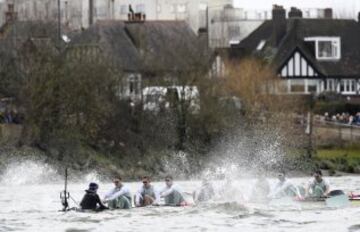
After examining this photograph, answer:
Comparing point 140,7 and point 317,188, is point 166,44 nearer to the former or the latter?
point 140,7

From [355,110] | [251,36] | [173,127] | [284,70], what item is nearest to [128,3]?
[251,36]

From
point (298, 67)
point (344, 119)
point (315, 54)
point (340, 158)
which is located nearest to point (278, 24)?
point (315, 54)

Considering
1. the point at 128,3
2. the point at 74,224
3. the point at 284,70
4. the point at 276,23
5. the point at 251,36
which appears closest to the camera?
the point at 74,224

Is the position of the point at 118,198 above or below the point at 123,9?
below

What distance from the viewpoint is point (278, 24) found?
300 feet

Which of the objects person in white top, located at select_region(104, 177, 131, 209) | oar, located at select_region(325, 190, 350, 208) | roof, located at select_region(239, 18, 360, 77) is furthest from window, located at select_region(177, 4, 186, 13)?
person in white top, located at select_region(104, 177, 131, 209)

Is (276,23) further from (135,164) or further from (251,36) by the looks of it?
(135,164)

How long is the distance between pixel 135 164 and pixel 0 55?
1148 centimetres

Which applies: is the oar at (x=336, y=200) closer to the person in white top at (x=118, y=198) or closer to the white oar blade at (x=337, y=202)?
the white oar blade at (x=337, y=202)

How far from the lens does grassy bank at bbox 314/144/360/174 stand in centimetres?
6438

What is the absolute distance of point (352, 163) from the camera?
6544cm

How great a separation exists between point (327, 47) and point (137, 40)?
1358 cm

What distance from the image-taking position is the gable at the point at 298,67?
8588cm

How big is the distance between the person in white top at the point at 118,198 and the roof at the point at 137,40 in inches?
1121
